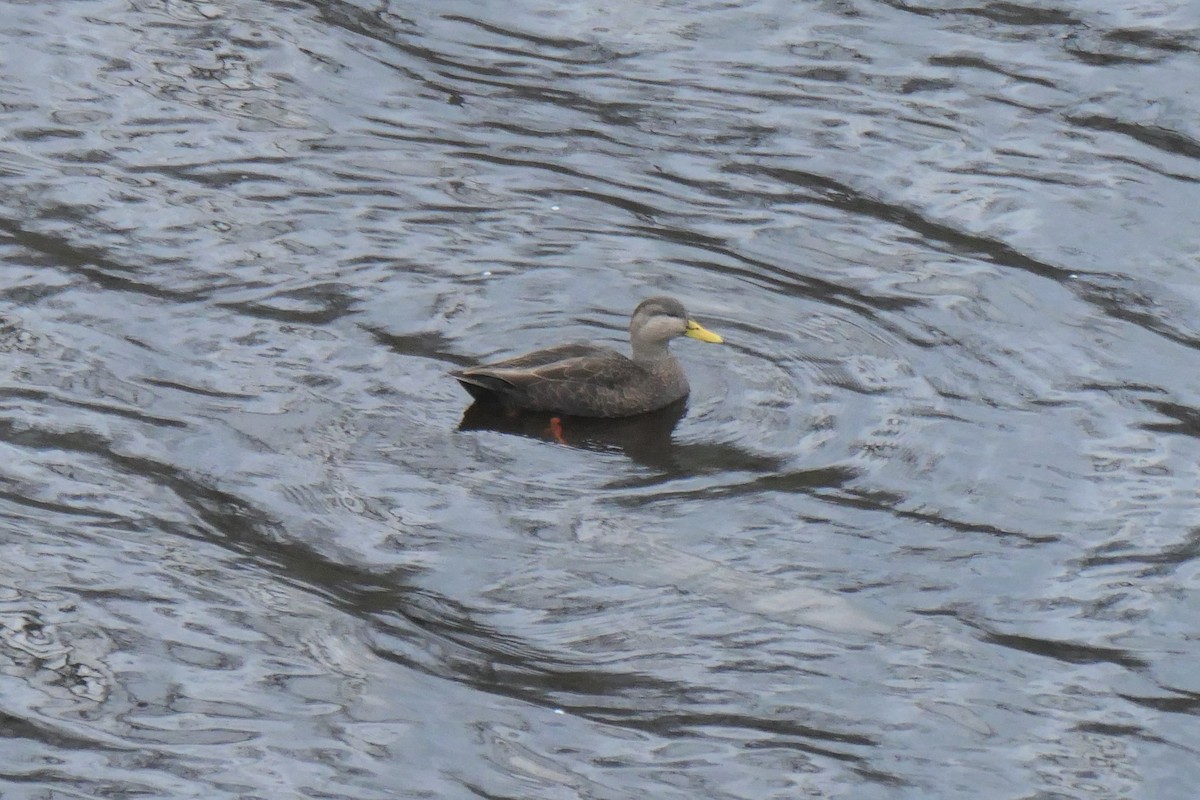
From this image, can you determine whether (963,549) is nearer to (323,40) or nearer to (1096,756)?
(1096,756)

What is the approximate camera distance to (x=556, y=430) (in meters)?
11.9

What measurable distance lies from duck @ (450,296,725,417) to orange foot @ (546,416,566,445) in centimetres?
6

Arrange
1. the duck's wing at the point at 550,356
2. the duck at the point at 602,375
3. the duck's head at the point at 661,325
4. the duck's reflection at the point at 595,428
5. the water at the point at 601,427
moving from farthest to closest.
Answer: the duck's head at the point at 661,325
the duck's wing at the point at 550,356
the duck at the point at 602,375
the duck's reflection at the point at 595,428
the water at the point at 601,427

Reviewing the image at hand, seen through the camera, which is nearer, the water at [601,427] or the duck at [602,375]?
the water at [601,427]

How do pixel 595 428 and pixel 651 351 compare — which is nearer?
pixel 595 428

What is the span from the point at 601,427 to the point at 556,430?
0.35 m

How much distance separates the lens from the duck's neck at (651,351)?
40.1 ft

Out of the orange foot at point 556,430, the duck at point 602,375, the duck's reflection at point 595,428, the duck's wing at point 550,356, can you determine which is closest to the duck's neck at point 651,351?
the duck at point 602,375

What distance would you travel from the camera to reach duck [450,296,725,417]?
11.7 meters

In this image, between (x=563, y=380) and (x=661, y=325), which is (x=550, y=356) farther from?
(x=661, y=325)

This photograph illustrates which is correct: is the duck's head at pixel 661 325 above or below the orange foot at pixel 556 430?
above

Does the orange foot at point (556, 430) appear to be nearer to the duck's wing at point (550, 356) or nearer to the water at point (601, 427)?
the water at point (601, 427)

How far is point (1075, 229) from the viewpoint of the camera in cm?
1452

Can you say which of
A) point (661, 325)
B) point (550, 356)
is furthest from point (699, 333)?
point (550, 356)
